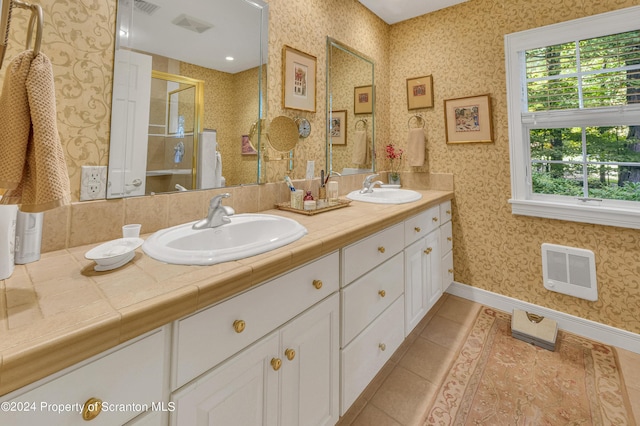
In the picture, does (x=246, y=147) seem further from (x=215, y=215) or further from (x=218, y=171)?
(x=215, y=215)

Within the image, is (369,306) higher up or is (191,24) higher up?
(191,24)

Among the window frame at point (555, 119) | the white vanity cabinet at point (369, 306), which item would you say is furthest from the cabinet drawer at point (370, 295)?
the window frame at point (555, 119)

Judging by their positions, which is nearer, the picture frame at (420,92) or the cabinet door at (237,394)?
the cabinet door at (237,394)

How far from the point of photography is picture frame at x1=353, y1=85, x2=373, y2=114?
7.56ft

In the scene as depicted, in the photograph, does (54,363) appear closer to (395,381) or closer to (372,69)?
(395,381)

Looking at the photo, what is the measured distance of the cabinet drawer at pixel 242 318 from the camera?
643 mm

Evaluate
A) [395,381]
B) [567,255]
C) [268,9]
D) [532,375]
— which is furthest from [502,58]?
[395,381]

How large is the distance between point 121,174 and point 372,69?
7.32 feet

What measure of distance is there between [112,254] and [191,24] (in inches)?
41.4

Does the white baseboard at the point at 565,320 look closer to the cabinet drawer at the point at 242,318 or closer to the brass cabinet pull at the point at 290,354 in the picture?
the cabinet drawer at the point at 242,318

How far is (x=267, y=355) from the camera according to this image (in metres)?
0.83

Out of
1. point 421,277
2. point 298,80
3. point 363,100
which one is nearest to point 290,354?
point 421,277

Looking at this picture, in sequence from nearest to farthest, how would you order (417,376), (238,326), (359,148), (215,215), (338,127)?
1. (238,326)
2. (215,215)
3. (417,376)
4. (338,127)
5. (359,148)

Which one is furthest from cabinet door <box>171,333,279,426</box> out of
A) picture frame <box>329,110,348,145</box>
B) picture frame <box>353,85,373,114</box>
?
picture frame <box>353,85,373,114</box>
